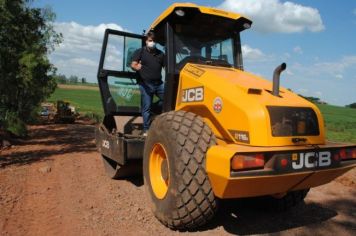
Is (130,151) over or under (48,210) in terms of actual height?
over

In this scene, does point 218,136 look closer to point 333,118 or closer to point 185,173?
point 185,173

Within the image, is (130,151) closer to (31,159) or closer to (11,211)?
(11,211)

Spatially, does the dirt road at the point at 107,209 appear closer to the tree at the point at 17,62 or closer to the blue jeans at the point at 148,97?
the blue jeans at the point at 148,97

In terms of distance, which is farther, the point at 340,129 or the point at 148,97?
the point at 340,129

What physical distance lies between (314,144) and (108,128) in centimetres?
378

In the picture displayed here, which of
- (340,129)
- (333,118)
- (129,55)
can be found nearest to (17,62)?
(129,55)

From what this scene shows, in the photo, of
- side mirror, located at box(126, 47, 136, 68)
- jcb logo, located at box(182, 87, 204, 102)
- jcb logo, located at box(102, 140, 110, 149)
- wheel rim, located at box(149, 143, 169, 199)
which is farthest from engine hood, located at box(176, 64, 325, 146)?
side mirror, located at box(126, 47, 136, 68)

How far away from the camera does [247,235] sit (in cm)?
→ 461

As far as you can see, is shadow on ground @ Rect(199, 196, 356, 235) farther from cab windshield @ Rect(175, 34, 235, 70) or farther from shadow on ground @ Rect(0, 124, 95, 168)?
shadow on ground @ Rect(0, 124, 95, 168)

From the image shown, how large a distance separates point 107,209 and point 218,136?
183 cm

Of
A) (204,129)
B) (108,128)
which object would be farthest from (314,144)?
(108,128)

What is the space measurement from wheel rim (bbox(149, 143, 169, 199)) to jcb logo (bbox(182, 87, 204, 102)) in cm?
71

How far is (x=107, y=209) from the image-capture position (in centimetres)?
531

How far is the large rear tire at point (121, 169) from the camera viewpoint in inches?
257
